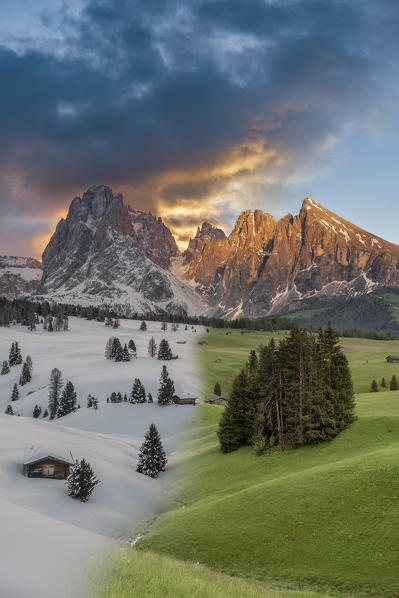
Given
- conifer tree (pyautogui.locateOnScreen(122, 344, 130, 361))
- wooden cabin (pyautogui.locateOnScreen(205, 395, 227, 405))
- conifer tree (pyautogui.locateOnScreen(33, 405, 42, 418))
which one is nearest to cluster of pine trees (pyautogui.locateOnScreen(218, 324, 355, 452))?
wooden cabin (pyautogui.locateOnScreen(205, 395, 227, 405))

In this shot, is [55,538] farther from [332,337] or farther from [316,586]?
[332,337]

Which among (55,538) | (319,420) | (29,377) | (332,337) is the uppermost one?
(332,337)

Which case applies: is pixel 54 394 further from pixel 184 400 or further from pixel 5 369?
pixel 5 369

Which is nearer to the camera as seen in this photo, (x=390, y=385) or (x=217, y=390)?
(x=390, y=385)

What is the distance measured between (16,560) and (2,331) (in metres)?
202

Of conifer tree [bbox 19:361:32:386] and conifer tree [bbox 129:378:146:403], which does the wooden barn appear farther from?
conifer tree [bbox 19:361:32:386]

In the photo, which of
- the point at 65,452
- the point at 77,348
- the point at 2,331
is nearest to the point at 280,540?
the point at 65,452

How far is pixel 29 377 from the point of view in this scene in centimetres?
13012

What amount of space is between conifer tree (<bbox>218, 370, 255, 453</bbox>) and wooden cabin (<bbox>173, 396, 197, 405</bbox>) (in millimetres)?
40775

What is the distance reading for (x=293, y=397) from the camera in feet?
147

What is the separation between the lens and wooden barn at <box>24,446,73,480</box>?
1822 inches

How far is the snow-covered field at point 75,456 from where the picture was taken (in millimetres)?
11031

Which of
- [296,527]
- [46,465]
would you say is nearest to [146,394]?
[46,465]

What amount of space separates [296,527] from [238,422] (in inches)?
987
